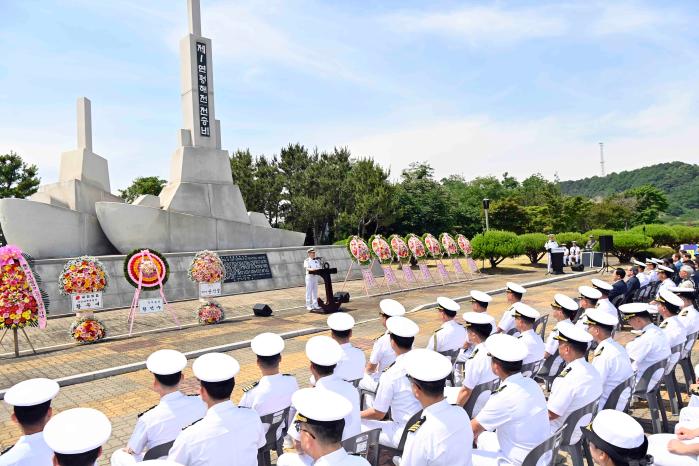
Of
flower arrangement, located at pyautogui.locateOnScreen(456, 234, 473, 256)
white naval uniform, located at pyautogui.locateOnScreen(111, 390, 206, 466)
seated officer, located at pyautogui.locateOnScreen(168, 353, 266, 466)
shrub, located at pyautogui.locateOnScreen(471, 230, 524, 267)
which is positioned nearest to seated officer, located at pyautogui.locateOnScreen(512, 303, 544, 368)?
seated officer, located at pyautogui.locateOnScreen(168, 353, 266, 466)

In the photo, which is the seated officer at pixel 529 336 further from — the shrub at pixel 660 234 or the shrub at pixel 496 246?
the shrub at pixel 660 234

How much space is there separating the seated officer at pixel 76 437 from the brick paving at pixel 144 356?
3.20 meters

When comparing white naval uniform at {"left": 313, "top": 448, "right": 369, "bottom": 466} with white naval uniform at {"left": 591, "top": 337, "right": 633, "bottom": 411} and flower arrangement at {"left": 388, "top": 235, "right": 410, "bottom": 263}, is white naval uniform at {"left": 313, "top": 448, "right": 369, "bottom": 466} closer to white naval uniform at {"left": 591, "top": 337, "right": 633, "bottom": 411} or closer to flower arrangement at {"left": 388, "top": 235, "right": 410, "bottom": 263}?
white naval uniform at {"left": 591, "top": 337, "right": 633, "bottom": 411}

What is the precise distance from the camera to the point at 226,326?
42.6ft

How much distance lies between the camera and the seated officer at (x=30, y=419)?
291 cm

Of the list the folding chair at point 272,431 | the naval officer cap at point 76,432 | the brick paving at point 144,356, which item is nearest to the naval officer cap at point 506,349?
the folding chair at point 272,431

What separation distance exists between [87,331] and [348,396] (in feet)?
31.6

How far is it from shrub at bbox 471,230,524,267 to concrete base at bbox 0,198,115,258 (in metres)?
18.1

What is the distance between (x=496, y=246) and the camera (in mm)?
25312

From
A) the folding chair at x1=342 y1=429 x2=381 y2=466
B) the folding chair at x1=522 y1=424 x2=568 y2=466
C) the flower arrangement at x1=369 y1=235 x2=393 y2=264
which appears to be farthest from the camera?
the flower arrangement at x1=369 y1=235 x2=393 y2=264

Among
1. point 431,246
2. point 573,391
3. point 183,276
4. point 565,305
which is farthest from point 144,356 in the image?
point 431,246

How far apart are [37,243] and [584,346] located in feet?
57.8

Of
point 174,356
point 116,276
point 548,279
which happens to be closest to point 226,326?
point 116,276

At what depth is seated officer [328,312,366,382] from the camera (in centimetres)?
500
